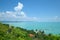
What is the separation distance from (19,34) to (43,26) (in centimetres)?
48

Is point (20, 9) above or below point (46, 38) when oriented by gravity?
above

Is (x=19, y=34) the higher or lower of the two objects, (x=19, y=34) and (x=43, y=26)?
the lower

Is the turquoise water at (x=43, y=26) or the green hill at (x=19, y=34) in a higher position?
the turquoise water at (x=43, y=26)

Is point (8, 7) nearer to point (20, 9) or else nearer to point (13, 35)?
point (20, 9)

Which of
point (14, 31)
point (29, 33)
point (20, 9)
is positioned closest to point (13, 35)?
point (14, 31)

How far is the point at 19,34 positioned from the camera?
3.32 m

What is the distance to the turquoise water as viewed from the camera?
3.28 metres

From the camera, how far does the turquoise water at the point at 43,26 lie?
328 centimetres

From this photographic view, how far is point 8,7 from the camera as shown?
3.43 meters

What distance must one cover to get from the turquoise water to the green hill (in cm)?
7

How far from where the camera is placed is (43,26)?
3340 mm

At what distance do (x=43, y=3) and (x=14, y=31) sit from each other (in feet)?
2.53

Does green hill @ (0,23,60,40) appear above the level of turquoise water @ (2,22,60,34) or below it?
below

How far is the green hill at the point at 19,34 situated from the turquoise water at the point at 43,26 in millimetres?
72
